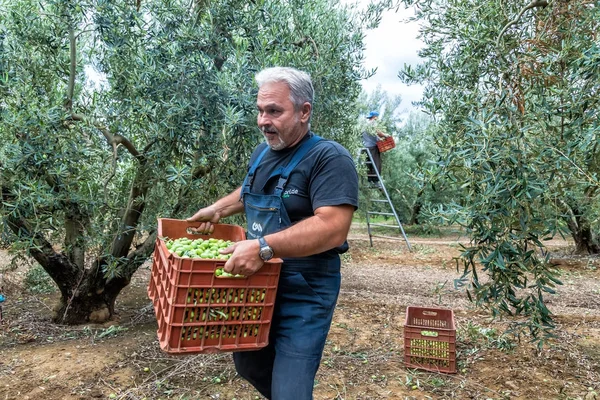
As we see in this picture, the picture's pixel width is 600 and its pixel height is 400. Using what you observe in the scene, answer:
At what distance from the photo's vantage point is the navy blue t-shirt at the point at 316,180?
2396 millimetres

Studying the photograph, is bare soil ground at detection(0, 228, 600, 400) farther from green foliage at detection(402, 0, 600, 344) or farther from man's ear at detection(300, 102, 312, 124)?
man's ear at detection(300, 102, 312, 124)

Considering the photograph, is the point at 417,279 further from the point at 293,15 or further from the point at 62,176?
the point at 62,176

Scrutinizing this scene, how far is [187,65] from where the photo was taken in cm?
385

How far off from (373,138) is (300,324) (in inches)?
436

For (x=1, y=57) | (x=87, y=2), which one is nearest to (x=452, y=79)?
(x=87, y=2)

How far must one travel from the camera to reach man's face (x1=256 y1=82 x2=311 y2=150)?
259 cm

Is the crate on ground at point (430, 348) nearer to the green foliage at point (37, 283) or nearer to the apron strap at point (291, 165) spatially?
the apron strap at point (291, 165)

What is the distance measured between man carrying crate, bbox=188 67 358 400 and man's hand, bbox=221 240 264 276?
0.03 m

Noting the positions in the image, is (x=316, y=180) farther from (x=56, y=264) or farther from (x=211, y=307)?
(x=56, y=264)

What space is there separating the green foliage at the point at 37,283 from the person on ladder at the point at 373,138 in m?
8.05

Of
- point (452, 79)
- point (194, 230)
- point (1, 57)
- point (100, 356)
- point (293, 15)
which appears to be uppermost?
point (293, 15)

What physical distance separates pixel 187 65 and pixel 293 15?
1.80 metres

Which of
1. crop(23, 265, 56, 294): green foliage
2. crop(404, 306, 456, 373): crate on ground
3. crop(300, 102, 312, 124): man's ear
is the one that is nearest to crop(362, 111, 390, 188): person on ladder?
crop(23, 265, 56, 294): green foliage

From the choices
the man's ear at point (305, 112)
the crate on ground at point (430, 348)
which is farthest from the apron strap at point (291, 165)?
the crate on ground at point (430, 348)
